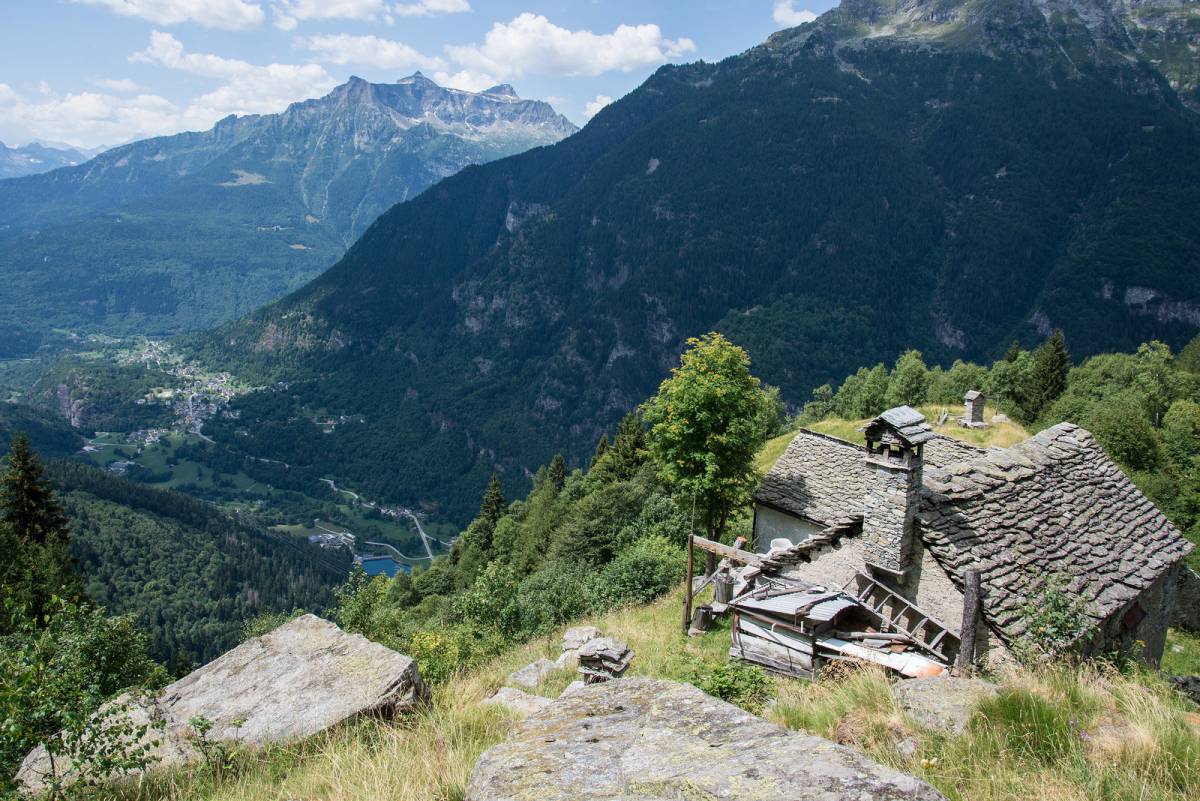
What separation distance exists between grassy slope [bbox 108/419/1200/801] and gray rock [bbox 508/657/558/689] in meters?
6.10

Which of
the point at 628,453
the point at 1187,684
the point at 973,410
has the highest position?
the point at 1187,684

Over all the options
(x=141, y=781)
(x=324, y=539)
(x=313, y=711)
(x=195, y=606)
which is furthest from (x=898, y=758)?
(x=324, y=539)

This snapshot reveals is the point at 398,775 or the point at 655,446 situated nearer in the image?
the point at 398,775

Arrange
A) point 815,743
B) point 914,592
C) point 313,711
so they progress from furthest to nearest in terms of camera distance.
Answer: point 914,592 → point 313,711 → point 815,743

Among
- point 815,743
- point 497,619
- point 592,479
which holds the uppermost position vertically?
point 815,743

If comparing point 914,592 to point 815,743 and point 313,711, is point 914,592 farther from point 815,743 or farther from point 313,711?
point 313,711

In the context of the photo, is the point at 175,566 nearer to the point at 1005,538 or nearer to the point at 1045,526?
the point at 1005,538

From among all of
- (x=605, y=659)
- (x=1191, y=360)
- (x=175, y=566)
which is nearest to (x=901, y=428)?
(x=605, y=659)

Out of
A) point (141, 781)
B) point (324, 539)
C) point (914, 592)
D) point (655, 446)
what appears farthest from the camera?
point (324, 539)

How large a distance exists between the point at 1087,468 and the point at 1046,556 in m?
5.58

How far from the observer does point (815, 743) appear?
470 centimetres

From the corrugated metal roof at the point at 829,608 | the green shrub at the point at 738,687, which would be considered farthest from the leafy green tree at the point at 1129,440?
the green shrub at the point at 738,687

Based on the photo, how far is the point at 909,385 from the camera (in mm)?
92750

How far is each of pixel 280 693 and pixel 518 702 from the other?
3.11m
